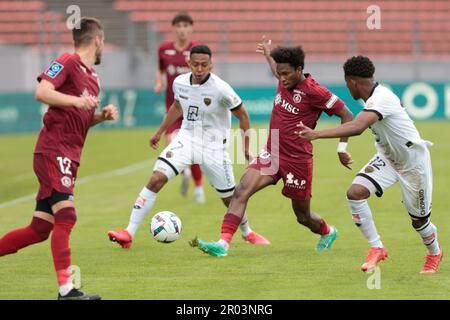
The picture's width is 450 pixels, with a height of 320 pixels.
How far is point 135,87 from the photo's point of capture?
1355 inches

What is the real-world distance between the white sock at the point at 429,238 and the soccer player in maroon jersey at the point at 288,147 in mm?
1138

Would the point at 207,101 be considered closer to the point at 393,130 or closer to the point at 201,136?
the point at 201,136

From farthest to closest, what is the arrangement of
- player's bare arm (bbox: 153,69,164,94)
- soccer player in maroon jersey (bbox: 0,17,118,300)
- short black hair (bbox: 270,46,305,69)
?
player's bare arm (bbox: 153,69,164,94) → short black hair (bbox: 270,46,305,69) → soccer player in maroon jersey (bbox: 0,17,118,300)

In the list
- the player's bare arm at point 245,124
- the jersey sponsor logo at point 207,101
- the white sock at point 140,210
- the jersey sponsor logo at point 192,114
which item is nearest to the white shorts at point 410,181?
the player's bare arm at point 245,124

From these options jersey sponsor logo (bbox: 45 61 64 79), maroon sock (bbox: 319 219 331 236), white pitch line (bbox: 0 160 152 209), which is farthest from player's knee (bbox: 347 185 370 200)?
white pitch line (bbox: 0 160 152 209)

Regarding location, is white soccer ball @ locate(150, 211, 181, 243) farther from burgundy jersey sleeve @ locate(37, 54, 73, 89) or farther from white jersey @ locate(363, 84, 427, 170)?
burgundy jersey sleeve @ locate(37, 54, 73, 89)

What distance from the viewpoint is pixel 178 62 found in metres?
15.5

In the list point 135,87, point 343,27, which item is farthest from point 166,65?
point 343,27

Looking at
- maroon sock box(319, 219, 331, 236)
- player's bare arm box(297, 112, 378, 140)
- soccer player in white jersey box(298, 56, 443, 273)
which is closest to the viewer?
player's bare arm box(297, 112, 378, 140)

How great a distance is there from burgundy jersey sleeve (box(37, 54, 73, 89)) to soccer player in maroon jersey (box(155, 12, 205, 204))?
6772 mm

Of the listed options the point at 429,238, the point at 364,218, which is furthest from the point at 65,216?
the point at 429,238

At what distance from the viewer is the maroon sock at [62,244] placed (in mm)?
7875

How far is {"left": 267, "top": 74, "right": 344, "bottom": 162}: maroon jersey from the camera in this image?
33.0 ft
